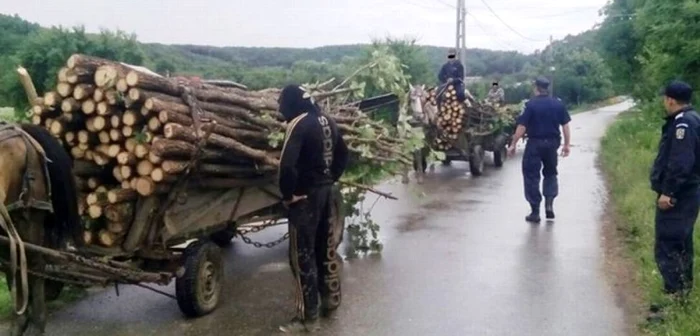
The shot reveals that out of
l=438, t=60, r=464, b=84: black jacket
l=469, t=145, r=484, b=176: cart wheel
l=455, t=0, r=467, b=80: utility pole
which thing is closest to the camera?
l=438, t=60, r=464, b=84: black jacket

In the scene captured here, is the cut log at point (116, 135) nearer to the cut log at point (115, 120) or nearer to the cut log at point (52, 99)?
the cut log at point (115, 120)

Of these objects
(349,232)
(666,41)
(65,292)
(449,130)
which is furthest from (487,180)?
(65,292)

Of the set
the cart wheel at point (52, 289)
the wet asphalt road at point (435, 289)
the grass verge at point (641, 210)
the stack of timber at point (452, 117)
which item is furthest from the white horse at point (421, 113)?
the cart wheel at point (52, 289)

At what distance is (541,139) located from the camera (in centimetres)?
1159

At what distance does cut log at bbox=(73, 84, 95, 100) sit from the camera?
6414 millimetres

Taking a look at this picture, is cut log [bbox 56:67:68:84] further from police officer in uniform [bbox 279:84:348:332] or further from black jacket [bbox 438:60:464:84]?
black jacket [bbox 438:60:464:84]

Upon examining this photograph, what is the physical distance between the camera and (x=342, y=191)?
982cm

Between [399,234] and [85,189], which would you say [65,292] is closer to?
[85,189]

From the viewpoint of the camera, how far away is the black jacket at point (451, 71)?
57.1 ft

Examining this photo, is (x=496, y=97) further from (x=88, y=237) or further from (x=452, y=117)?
(x=88, y=237)

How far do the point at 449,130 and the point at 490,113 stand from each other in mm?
2110

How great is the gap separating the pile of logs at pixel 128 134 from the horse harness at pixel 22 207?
0.48m

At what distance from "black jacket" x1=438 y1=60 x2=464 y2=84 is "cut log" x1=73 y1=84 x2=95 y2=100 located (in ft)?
38.0

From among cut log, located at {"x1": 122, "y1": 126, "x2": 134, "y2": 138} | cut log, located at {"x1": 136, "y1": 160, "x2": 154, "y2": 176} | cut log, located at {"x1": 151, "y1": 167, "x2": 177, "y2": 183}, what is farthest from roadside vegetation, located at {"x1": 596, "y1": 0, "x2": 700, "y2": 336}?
cut log, located at {"x1": 122, "y1": 126, "x2": 134, "y2": 138}
